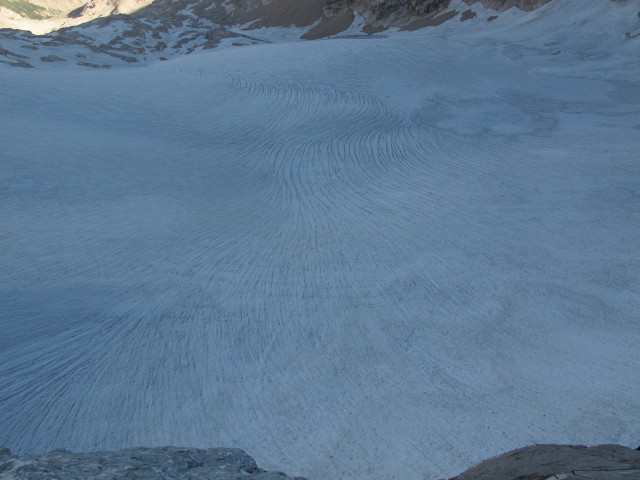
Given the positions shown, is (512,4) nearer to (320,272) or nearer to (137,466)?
(320,272)

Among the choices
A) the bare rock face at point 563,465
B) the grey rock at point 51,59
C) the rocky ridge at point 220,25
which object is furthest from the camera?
the rocky ridge at point 220,25

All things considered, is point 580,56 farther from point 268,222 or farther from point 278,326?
point 278,326

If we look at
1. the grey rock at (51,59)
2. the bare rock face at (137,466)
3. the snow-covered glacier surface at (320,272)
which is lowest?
the snow-covered glacier surface at (320,272)

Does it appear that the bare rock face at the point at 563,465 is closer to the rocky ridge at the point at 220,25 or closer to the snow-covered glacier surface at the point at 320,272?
the snow-covered glacier surface at the point at 320,272

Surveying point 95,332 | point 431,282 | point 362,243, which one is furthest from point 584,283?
point 95,332

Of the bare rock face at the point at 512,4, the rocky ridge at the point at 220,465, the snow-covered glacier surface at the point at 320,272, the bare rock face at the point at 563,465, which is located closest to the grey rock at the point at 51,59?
the snow-covered glacier surface at the point at 320,272

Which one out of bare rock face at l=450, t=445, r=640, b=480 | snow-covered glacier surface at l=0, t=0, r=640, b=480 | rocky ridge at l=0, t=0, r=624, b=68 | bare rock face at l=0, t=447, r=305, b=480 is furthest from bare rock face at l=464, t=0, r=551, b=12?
bare rock face at l=0, t=447, r=305, b=480
